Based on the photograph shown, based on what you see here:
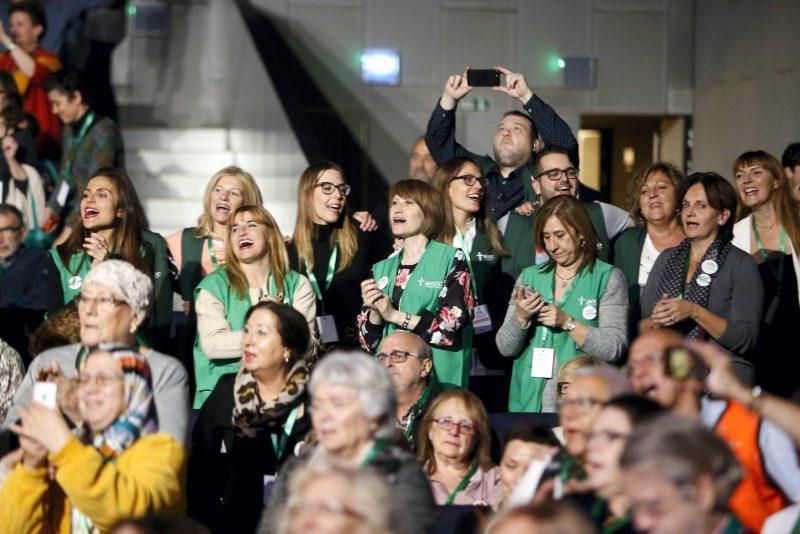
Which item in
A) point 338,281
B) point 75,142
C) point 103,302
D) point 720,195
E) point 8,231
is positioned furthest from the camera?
point 75,142

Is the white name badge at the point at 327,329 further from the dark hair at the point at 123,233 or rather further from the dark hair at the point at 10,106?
the dark hair at the point at 10,106

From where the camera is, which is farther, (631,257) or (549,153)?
(549,153)

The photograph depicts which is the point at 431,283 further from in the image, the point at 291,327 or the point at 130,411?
the point at 130,411

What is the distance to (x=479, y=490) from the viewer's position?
4574mm

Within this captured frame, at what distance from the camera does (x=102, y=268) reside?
4.23 m

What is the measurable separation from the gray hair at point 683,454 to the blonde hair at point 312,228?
10.2 feet

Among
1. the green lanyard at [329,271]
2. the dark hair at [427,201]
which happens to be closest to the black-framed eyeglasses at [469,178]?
the dark hair at [427,201]

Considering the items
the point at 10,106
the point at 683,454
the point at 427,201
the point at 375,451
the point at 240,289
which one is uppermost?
the point at 10,106

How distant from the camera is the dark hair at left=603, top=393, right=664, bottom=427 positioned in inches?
128

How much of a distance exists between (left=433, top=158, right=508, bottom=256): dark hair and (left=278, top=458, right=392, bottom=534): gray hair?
2.82 metres

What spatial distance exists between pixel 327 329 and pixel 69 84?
3.12 m

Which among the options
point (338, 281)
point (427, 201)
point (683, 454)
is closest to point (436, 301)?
point (427, 201)

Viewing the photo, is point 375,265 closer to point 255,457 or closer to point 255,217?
point 255,217

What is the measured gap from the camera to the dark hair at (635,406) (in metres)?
3.25
